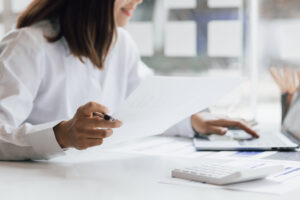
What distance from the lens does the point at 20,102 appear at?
1.17m

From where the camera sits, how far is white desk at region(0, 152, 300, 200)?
73 cm

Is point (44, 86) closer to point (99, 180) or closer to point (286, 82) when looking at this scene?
point (99, 180)

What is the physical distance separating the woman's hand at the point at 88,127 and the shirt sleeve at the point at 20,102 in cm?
6

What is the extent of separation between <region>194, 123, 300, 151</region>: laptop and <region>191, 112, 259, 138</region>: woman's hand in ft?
0.06

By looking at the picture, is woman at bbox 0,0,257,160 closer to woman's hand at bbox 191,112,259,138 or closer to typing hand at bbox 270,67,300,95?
woman's hand at bbox 191,112,259,138

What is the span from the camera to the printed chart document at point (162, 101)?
94cm

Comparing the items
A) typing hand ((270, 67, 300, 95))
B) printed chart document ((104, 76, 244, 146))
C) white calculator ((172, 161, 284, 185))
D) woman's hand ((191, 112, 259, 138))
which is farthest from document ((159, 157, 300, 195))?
typing hand ((270, 67, 300, 95))

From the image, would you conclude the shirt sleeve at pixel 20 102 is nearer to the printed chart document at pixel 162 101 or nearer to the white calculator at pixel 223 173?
the printed chart document at pixel 162 101

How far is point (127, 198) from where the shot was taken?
2.34ft

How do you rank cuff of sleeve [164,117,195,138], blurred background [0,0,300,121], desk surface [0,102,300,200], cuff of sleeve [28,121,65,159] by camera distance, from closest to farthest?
1. desk surface [0,102,300,200]
2. cuff of sleeve [28,121,65,159]
3. cuff of sleeve [164,117,195,138]
4. blurred background [0,0,300,121]

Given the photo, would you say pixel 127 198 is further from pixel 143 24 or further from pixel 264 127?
pixel 143 24

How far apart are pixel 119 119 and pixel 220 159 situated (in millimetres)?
270

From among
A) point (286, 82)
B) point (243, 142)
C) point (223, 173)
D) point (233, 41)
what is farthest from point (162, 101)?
point (233, 41)

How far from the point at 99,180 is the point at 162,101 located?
0.23m
